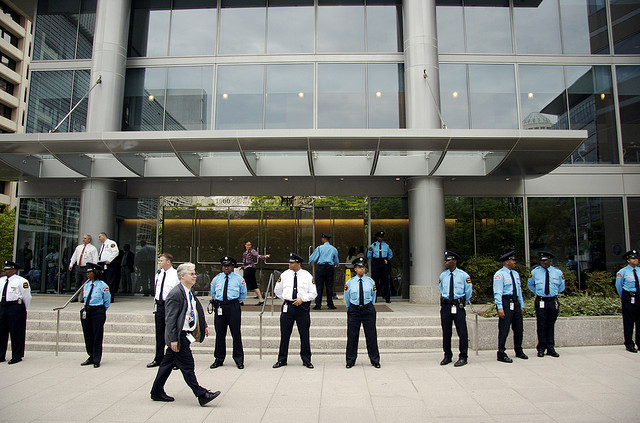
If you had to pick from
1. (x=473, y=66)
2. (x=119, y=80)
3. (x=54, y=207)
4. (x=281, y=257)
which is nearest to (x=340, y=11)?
(x=473, y=66)

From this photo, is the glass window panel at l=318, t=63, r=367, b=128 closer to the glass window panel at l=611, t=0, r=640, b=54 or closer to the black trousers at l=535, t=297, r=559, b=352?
the black trousers at l=535, t=297, r=559, b=352

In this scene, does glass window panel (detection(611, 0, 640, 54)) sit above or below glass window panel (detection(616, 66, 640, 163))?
above

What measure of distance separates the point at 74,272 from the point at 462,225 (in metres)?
13.3

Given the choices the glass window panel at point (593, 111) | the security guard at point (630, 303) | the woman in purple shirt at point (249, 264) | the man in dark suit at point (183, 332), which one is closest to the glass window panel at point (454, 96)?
the glass window panel at point (593, 111)

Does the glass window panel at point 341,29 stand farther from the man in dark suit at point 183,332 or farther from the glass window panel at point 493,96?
the man in dark suit at point 183,332

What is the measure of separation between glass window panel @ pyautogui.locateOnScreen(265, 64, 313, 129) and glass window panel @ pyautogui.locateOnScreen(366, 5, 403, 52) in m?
2.50

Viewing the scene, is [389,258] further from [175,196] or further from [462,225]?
[175,196]

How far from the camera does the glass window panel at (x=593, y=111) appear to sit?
578 inches

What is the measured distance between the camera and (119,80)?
14727mm

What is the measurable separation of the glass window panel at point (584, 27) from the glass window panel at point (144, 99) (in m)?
14.4

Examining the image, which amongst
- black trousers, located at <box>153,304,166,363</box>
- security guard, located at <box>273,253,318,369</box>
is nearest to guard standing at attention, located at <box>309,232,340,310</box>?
security guard, located at <box>273,253,318,369</box>

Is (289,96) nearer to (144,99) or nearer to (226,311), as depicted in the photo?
(144,99)

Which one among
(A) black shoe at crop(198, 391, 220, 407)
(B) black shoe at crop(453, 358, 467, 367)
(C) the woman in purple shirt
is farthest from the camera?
(C) the woman in purple shirt

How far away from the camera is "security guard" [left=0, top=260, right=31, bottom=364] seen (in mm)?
8211
